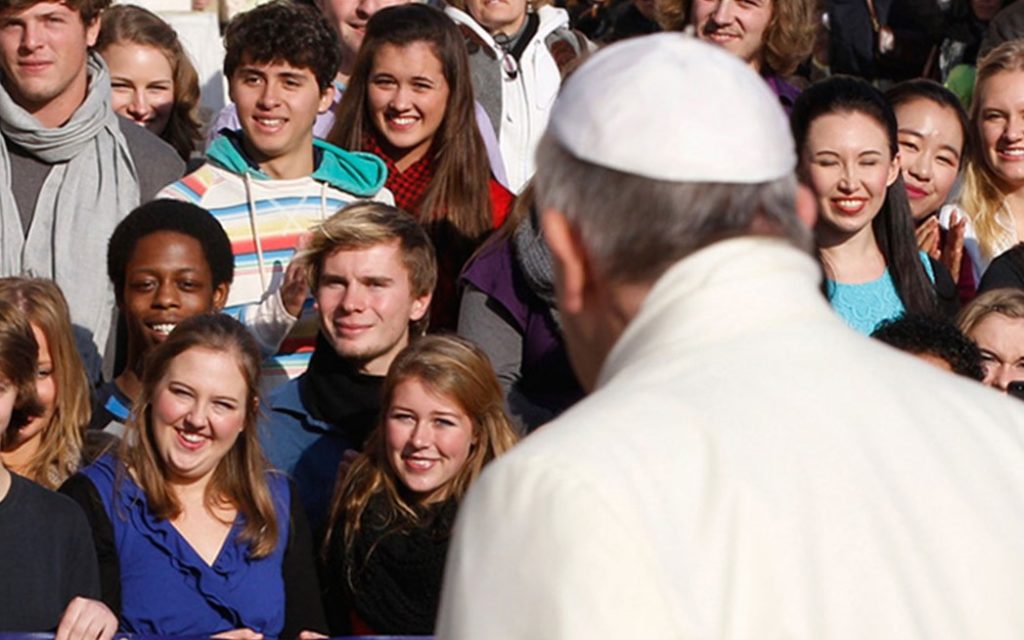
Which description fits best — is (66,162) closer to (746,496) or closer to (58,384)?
(58,384)

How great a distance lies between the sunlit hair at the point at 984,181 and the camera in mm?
6617

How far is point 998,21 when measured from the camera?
840 cm

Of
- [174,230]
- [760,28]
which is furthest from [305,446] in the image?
[760,28]

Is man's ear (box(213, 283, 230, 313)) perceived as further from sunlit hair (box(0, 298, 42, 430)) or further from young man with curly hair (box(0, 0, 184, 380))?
sunlit hair (box(0, 298, 42, 430))

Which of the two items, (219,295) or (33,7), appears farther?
(33,7)

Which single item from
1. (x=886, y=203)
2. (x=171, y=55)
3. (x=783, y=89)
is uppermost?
(x=171, y=55)

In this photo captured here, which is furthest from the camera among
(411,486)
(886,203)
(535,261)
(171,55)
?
(171,55)

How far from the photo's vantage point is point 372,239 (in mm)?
5516

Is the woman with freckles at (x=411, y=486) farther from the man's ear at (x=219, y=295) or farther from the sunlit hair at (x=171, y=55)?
the sunlit hair at (x=171, y=55)

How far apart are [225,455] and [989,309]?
2191 mm

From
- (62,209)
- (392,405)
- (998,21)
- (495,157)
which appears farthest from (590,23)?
(392,405)

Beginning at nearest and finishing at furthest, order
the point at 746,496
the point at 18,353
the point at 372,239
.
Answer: the point at 746,496 → the point at 18,353 → the point at 372,239

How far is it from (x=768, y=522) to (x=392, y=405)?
10.4ft

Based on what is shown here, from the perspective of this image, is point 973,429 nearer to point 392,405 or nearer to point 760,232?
point 760,232
